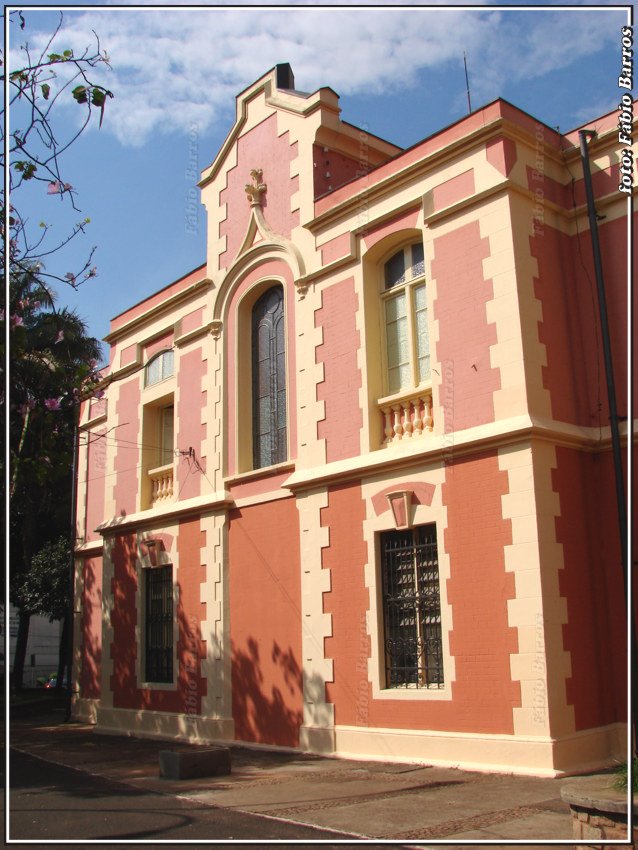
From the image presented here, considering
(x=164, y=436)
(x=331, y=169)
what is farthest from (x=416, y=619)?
(x=164, y=436)

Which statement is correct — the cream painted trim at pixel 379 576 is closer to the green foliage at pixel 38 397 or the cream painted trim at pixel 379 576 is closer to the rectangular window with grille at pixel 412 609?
the rectangular window with grille at pixel 412 609

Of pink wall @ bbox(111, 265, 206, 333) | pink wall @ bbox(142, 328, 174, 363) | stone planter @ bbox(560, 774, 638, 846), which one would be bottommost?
stone planter @ bbox(560, 774, 638, 846)

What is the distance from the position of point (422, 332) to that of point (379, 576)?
3.59m

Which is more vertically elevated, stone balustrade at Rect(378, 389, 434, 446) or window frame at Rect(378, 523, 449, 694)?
stone balustrade at Rect(378, 389, 434, 446)

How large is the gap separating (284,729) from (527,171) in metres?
9.09

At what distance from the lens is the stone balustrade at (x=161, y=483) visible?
58.6ft

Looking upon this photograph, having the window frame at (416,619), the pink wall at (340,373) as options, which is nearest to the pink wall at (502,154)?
the pink wall at (340,373)

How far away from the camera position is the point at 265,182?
52.5 ft

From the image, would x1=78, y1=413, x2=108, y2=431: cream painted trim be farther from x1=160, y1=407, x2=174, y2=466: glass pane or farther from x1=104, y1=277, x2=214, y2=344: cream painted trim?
x1=160, y1=407, x2=174, y2=466: glass pane

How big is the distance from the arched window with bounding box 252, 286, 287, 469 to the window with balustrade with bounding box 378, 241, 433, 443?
277 cm

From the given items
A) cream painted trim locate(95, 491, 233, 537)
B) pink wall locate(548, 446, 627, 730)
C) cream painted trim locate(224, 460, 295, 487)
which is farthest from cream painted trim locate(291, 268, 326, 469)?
pink wall locate(548, 446, 627, 730)

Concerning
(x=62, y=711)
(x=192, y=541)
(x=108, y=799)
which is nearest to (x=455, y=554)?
(x=108, y=799)

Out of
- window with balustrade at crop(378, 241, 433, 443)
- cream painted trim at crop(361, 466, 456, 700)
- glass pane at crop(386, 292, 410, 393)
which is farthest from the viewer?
glass pane at crop(386, 292, 410, 393)

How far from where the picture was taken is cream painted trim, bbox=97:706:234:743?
14883mm
